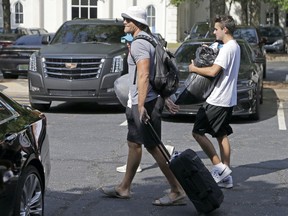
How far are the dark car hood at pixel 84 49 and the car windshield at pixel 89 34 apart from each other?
1.31ft

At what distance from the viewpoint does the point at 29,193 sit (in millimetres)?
4918

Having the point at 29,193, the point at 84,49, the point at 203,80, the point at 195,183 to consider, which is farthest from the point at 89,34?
the point at 29,193

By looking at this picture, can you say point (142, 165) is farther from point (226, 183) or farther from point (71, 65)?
point (71, 65)

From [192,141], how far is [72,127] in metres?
2.28

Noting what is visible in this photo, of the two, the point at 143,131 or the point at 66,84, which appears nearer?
the point at 143,131

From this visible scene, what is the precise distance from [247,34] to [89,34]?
292 inches

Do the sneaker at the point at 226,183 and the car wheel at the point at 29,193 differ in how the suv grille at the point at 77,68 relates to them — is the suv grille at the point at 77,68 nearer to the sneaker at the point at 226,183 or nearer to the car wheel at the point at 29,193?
the sneaker at the point at 226,183

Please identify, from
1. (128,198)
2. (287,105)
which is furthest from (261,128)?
(128,198)

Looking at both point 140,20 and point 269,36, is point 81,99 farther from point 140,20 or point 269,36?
point 269,36

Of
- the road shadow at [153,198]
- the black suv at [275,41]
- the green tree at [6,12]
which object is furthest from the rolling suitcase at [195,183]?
the black suv at [275,41]

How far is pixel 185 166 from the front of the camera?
5812mm

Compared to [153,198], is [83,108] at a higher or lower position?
lower

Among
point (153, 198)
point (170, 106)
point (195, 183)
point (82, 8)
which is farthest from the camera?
point (82, 8)

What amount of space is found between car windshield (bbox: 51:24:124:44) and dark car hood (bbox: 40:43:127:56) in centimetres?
40
